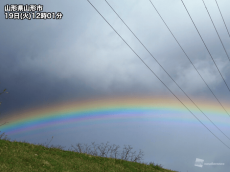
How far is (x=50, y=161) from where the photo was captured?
11.7m

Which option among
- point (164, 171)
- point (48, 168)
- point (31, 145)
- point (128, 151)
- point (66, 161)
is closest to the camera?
point (48, 168)

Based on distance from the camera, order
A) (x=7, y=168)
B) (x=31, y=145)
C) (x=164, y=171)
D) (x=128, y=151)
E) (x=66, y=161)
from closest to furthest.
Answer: (x=7, y=168)
(x=66, y=161)
(x=31, y=145)
(x=164, y=171)
(x=128, y=151)

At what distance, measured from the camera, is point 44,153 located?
42.4ft

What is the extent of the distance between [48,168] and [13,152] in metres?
2.38

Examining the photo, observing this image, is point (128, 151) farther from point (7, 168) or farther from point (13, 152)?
point (7, 168)

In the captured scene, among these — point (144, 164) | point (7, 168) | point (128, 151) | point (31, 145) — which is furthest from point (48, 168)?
point (128, 151)

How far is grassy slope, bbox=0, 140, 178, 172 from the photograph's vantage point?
10138 millimetres

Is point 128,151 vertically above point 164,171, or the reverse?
point 128,151

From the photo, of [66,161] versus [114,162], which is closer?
[66,161]

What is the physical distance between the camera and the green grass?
10133 millimetres

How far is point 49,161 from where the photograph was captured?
38.2 ft

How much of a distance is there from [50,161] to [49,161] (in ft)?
0.18

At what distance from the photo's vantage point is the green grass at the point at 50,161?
33.2 ft

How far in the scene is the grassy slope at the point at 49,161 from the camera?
33.3 ft
